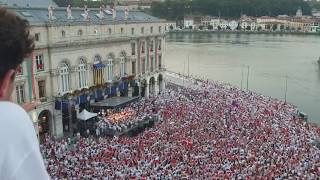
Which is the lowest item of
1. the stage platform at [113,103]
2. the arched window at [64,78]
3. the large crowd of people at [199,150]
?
the large crowd of people at [199,150]

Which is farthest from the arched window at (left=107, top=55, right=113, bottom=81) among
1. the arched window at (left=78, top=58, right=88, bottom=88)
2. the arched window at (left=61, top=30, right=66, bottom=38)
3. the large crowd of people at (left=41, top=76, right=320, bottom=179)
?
the arched window at (left=61, top=30, right=66, bottom=38)

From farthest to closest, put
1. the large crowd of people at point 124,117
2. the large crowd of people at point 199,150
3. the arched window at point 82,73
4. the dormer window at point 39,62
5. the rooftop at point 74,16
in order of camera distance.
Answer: the arched window at point 82,73 < the large crowd of people at point 124,117 < the rooftop at point 74,16 < the dormer window at point 39,62 < the large crowd of people at point 199,150

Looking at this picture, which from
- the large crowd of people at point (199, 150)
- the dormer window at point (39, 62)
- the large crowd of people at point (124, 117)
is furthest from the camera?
the large crowd of people at point (124, 117)

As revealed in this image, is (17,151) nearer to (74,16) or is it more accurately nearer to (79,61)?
(79,61)

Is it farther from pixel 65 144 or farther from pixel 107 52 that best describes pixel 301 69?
pixel 65 144

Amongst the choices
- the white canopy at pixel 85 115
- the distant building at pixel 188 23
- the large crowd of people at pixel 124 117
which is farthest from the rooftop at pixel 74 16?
the distant building at pixel 188 23

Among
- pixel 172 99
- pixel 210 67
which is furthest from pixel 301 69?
pixel 172 99

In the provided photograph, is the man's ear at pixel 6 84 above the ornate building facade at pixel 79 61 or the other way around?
above

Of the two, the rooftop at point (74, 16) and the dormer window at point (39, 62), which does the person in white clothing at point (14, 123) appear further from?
the dormer window at point (39, 62)
